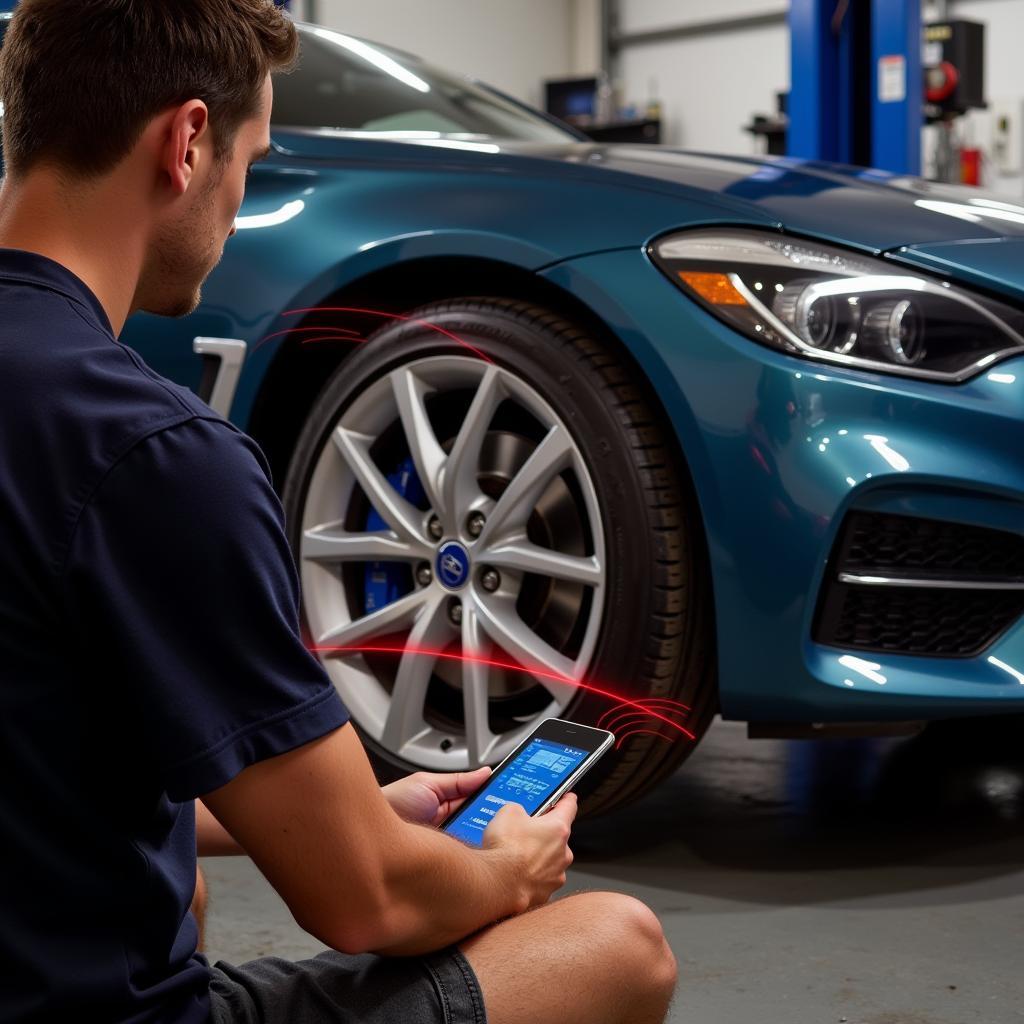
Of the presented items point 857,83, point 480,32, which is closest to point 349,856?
point 857,83

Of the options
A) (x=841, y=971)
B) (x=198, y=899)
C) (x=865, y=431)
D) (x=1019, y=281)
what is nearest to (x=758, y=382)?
(x=865, y=431)

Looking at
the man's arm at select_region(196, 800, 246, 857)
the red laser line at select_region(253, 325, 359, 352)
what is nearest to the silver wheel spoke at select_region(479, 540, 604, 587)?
the red laser line at select_region(253, 325, 359, 352)

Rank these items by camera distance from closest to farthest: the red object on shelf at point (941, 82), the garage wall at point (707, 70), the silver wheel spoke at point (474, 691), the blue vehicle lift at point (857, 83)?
the silver wheel spoke at point (474, 691)
the blue vehicle lift at point (857, 83)
the red object on shelf at point (941, 82)
the garage wall at point (707, 70)

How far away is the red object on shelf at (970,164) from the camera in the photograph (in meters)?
11.0

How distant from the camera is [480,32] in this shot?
14117 millimetres

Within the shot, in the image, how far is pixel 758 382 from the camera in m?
2.09

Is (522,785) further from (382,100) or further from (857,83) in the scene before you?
(857,83)

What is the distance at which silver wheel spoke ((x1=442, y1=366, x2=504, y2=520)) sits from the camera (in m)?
2.31

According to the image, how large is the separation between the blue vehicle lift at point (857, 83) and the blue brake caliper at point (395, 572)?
9.39 feet

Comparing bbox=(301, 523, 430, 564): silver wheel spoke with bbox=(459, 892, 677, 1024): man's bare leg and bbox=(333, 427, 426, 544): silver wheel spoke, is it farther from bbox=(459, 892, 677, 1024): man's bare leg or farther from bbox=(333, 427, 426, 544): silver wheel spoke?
bbox=(459, 892, 677, 1024): man's bare leg

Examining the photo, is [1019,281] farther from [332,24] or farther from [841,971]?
[332,24]

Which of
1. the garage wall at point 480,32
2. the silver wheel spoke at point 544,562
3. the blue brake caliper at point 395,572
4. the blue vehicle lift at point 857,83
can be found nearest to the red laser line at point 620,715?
the silver wheel spoke at point 544,562

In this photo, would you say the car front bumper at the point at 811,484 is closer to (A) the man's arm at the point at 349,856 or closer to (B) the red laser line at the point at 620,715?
(B) the red laser line at the point at 620,715

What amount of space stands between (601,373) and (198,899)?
0.97 m
